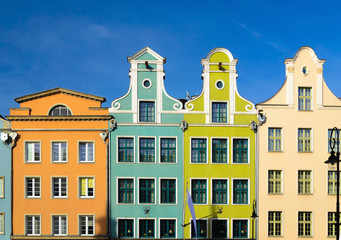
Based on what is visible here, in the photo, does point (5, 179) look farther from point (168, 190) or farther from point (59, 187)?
point (168, 190)

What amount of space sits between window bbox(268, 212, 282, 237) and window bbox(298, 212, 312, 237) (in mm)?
1646

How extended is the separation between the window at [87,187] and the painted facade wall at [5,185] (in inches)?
225

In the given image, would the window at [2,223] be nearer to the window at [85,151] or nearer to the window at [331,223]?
the window at [85,151]

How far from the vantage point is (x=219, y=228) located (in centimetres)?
2256

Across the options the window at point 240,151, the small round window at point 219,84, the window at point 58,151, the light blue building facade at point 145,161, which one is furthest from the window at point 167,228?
the small round window at point 219,84

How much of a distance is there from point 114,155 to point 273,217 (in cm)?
1392

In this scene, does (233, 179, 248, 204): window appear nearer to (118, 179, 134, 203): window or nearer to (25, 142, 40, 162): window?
(118, 179, 134, 203): window

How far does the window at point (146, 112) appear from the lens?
2273 centimetres

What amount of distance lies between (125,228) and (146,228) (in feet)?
5.52

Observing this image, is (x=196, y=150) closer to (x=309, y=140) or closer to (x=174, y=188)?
(x=174, y=188)

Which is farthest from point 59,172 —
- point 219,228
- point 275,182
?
point 275,182

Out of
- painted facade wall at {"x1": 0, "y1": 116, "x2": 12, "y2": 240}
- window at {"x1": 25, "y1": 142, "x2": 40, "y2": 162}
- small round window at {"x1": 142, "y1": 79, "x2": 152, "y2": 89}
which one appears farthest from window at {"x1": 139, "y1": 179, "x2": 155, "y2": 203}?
painted facade wall at {"x1": 0, "y1": 116, "x2": 12, "y2": 240}

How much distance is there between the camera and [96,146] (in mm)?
22359

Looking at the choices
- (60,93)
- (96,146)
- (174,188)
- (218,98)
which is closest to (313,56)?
(218,98)
